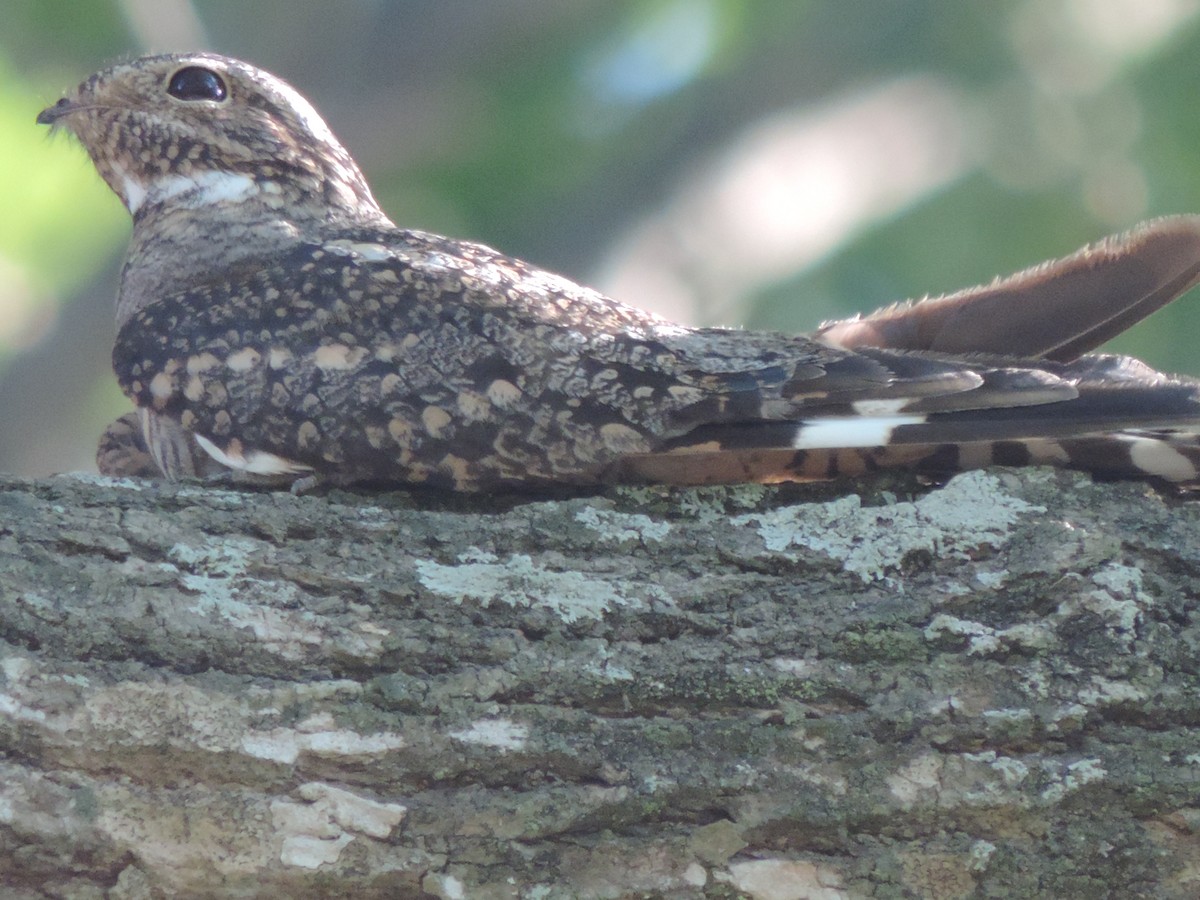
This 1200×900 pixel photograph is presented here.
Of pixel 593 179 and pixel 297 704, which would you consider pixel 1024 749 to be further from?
pixel 593 179

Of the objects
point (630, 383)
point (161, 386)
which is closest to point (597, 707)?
point (630, 383)

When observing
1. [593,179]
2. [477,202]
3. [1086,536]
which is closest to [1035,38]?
[593,179]

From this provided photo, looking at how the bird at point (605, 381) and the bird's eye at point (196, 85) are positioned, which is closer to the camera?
the bird at point (605, 381)

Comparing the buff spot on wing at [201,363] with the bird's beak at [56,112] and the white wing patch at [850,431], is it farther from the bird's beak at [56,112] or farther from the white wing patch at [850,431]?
the bird's beak at [56,112]

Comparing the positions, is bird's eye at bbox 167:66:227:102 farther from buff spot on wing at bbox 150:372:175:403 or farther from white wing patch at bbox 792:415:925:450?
white wing patch at bbox 792:415:925:450

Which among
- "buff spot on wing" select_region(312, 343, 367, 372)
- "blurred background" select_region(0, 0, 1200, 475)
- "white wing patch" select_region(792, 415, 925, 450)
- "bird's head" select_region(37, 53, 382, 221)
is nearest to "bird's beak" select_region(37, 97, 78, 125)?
"bird's head" select_region(37, 53, 382, 221)

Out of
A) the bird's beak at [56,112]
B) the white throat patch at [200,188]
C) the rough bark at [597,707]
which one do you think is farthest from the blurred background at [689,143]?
the rough bark at [597,707]
